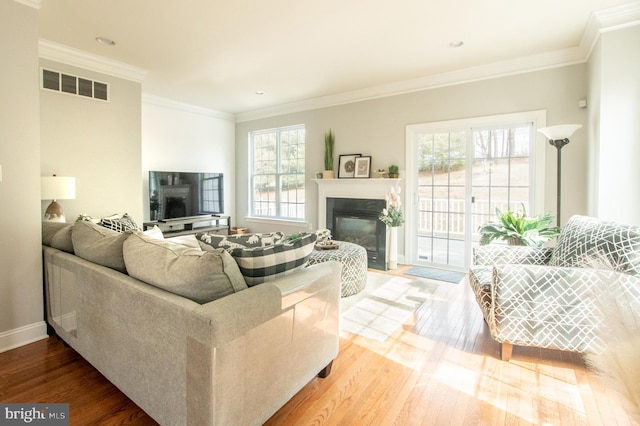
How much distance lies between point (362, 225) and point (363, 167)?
0.89 meters

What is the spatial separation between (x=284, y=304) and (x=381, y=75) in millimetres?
3748

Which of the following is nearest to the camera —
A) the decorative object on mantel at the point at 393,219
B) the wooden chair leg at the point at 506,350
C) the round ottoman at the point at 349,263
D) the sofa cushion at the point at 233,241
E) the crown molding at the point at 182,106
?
the sofa cushion at the point at 233,241

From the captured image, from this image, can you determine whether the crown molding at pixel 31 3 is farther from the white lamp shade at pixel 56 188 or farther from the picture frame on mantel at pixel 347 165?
the picture frame on mantel at pixel 347 165

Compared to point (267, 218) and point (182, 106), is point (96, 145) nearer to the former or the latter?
point (182, 106)

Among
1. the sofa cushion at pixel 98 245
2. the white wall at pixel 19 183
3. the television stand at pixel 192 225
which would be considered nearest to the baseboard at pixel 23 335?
the white wall at pixel 19 183

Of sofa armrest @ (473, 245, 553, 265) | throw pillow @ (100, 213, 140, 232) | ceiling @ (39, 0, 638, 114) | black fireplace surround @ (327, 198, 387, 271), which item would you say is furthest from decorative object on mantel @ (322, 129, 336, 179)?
throw pillow @ (100, 213, 140, 232)

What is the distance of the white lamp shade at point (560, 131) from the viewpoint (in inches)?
123

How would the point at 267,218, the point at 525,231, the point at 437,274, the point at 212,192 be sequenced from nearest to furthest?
the point at 525,231 < the point at 437,274 < the point at 212,192 < the point at 267,218

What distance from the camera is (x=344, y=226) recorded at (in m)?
5.30

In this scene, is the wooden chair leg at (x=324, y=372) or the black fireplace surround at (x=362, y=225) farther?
the black fireplace surround at (x=362, y=225)

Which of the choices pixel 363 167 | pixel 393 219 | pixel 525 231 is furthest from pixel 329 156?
pixel 525 231

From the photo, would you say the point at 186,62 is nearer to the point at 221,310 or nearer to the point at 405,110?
the point at 405,110

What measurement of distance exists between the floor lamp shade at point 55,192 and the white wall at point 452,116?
135 inches

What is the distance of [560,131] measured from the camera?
3174 mm
